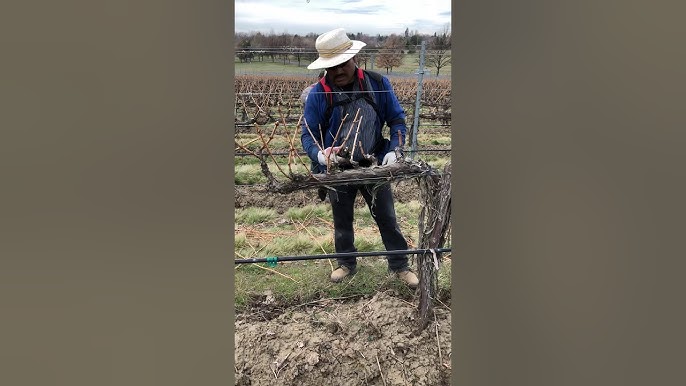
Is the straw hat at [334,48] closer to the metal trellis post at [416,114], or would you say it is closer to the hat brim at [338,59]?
the hat brim at [338,59]

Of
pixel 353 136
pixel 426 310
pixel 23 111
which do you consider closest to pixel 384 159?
pixel 353 136

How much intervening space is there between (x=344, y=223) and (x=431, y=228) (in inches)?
15.1

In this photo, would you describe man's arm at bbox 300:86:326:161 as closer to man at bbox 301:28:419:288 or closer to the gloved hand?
man at bbox 301:28:419:288

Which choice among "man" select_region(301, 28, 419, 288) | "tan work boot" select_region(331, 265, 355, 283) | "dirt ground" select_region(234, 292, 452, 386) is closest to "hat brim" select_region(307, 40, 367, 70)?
"man" select_region(301, 28, 419, 288)

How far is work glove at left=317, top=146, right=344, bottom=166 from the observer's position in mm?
2699

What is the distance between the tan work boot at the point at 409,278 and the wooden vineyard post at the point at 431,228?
0.07 ft

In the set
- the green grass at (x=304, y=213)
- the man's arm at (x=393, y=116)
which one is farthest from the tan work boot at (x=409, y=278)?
the man's arm at (x=393, y=116)

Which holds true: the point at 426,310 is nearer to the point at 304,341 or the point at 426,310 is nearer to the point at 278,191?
the point at 304,341

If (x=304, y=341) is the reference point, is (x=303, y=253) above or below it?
above

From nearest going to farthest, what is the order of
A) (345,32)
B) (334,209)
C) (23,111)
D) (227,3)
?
(23,111)
(227,3)
(345,32)
(334,209)

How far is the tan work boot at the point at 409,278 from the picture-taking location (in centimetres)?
289

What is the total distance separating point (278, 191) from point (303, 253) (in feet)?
0.99

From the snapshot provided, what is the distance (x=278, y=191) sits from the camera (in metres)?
2.68

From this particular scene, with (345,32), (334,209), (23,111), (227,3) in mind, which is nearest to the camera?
(23,111)
